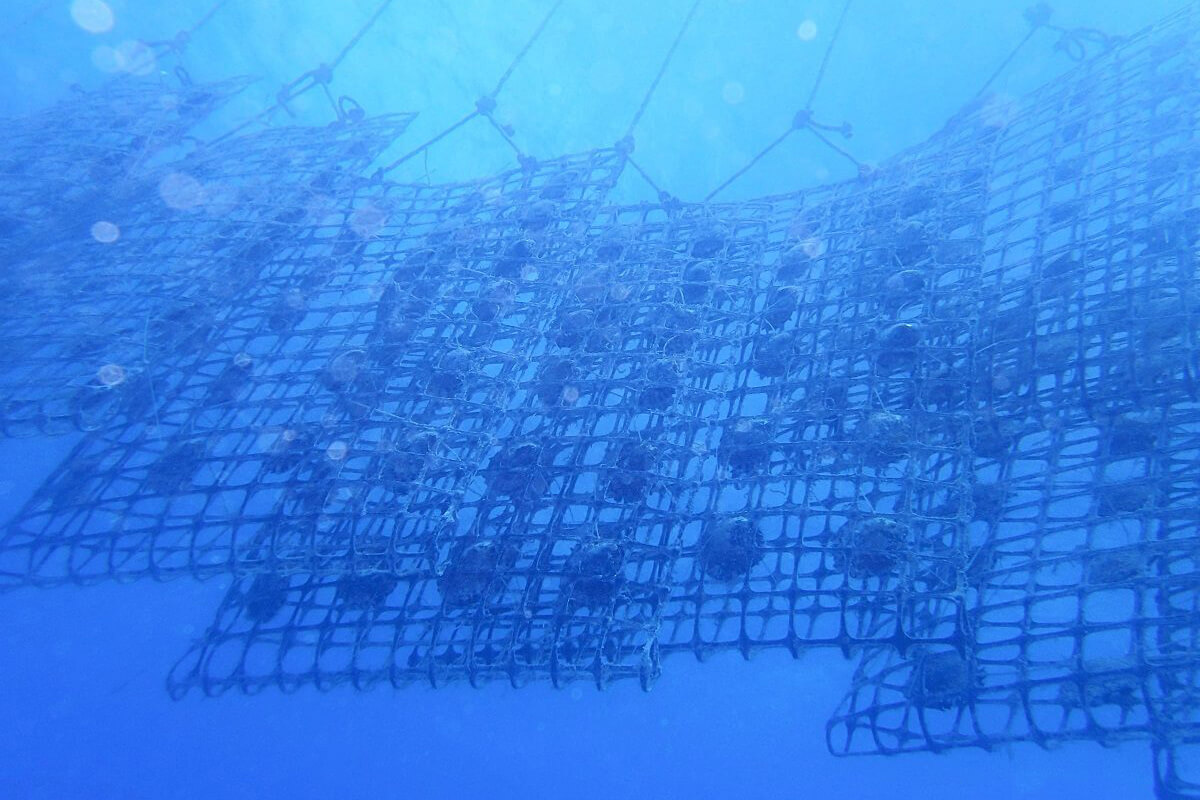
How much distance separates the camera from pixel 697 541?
6.64ft

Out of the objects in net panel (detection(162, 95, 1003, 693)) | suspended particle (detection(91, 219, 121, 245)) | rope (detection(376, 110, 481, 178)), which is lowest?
net panel (detection(162, 95, 1003, 693))

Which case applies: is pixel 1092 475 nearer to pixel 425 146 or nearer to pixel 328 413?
pixel 328 413

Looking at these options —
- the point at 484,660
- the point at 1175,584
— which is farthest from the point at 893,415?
the point at 484,660

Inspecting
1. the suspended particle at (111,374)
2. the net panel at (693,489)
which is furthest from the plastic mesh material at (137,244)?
the net panel at (693,489)

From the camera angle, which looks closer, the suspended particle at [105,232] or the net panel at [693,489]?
the net panel at [693,489]

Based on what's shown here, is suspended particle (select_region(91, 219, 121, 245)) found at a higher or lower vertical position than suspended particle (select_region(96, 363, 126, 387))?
higher

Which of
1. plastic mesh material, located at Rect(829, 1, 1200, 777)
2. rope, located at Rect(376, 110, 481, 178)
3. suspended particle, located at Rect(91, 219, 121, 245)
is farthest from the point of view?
rope, located at Rect(376, 110, 481, 178)

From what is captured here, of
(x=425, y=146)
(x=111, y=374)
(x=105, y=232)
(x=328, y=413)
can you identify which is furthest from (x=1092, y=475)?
(x=105, y=232)

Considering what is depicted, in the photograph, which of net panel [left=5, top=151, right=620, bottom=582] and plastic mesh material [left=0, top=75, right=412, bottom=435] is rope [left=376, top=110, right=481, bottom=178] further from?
net panel [left=5, top=151, right=620, bottom=582]

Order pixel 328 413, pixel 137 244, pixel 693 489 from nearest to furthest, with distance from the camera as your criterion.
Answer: pixel 693 489
pixel 328 413
pixel 137 244

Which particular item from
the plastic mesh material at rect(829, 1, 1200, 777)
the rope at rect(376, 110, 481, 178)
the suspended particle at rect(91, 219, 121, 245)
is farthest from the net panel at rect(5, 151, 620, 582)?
the plastic mesh material at rect(829, 1, 1200, 777)

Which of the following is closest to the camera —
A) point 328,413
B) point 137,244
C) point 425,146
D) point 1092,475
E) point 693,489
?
point 1092,475

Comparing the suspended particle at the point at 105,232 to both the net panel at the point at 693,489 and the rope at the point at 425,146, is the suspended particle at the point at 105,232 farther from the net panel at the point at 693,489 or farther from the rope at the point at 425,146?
the net panel at the point at 693,489

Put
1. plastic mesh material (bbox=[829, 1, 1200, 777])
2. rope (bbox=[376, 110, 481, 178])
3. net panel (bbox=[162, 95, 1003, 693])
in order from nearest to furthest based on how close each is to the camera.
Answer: plastic mesh material (bbox=[829, 1, 1200, 777]) → net panel (bbox=[162, 95, 1003, 693]) → rope (bbox=[376, 110, 481, 178])
